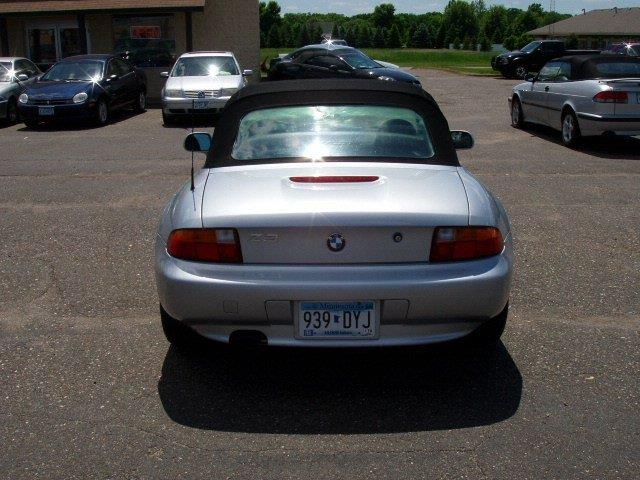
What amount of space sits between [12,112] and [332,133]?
14891mm

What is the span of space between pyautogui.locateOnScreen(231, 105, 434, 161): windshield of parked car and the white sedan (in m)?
11.6

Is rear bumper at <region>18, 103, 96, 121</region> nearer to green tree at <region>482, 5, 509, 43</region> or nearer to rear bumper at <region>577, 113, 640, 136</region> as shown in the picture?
rear bumper at <region>577, 113, 640, 136</region>

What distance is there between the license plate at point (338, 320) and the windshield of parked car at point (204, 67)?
1462 cm

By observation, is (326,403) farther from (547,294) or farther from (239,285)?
(547,294)

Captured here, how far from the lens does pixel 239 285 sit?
379cm

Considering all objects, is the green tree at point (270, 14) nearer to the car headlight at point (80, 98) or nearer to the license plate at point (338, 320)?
the car headlight at point (80, 98)

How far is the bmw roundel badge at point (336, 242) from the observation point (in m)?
3.82

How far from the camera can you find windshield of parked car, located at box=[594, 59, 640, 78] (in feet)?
42.3

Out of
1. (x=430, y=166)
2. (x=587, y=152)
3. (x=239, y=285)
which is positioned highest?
(x=430, y=166)

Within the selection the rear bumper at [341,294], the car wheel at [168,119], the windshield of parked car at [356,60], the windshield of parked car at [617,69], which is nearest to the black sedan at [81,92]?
A: the car wheel at [168,119]

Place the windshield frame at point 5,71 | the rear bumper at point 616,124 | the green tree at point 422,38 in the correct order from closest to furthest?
the rear bumper at point 616,124 < the windshield frame at point 5,71 < the green tree at point 422,38

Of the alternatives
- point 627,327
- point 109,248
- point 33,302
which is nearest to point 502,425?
point 627,327

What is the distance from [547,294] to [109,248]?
364 centimetres

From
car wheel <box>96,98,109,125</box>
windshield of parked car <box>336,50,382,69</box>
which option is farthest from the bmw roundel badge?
windshield of parked car <box>336,50,382,69</box>
